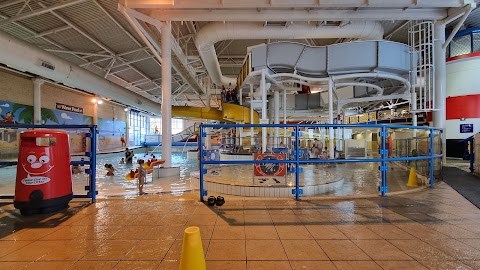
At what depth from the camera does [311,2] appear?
8227 millimetres

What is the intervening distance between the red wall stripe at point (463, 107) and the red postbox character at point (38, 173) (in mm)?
15468

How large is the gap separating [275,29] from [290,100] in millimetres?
8022

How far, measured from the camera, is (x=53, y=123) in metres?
15.8

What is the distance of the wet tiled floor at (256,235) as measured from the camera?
232 centimetres

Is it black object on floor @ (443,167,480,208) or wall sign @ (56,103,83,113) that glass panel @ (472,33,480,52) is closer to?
black object on floor @ (443,167,480,208)

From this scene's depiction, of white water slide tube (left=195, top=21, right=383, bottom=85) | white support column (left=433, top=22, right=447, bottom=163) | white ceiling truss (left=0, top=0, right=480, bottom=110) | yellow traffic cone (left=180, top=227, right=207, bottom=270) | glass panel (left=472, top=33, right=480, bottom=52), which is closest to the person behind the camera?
yellow traffic cone (left=180, top=227, right=207, bottom=270)

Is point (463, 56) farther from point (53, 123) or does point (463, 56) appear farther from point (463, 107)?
point (53, 123)

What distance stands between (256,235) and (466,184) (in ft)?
18.9

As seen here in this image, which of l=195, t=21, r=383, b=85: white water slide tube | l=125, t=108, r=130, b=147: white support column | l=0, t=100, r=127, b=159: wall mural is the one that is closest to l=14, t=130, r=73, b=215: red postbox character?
l=0, t=100, r=127, b=159: wall mural

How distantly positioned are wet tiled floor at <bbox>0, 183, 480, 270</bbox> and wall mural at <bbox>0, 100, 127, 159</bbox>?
181 cm

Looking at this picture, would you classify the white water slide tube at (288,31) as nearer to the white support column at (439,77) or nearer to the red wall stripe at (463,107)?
the white support column at (439,77)

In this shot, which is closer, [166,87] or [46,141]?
[46,141]

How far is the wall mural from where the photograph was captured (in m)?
12.7

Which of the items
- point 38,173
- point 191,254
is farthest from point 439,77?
point 38,173
